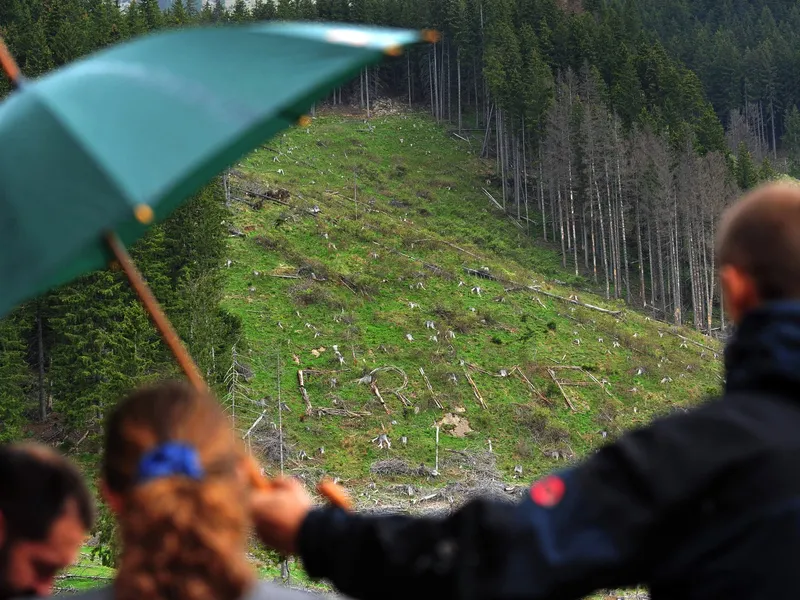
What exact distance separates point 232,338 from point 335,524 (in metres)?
28.4

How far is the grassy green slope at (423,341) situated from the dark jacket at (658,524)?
26.8 m

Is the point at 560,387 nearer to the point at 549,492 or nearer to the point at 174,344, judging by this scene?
the point at 174,344

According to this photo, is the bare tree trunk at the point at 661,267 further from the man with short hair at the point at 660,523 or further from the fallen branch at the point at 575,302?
the man with short hair at the point at 660,523

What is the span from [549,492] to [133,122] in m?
1.38

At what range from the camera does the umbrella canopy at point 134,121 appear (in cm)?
217

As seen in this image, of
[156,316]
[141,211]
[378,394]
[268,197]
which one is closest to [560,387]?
[378,394]

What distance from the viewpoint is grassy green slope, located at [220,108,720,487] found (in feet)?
102

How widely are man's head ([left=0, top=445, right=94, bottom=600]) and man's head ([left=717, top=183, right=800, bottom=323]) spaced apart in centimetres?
162

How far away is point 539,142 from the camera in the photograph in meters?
60.9

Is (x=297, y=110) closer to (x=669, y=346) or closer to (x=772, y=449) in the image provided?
(x=772, y=449)

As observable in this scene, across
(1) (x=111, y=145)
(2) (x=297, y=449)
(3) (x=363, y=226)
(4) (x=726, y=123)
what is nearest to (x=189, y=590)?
(1) (x=111, y=145)

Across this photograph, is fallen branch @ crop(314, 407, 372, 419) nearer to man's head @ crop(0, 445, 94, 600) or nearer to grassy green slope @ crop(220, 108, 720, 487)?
grassy green slope @ crop(220, 108, 720, 487)

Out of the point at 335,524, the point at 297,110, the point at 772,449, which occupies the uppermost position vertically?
the point at 297,110

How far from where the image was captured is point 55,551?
7.09 ft
